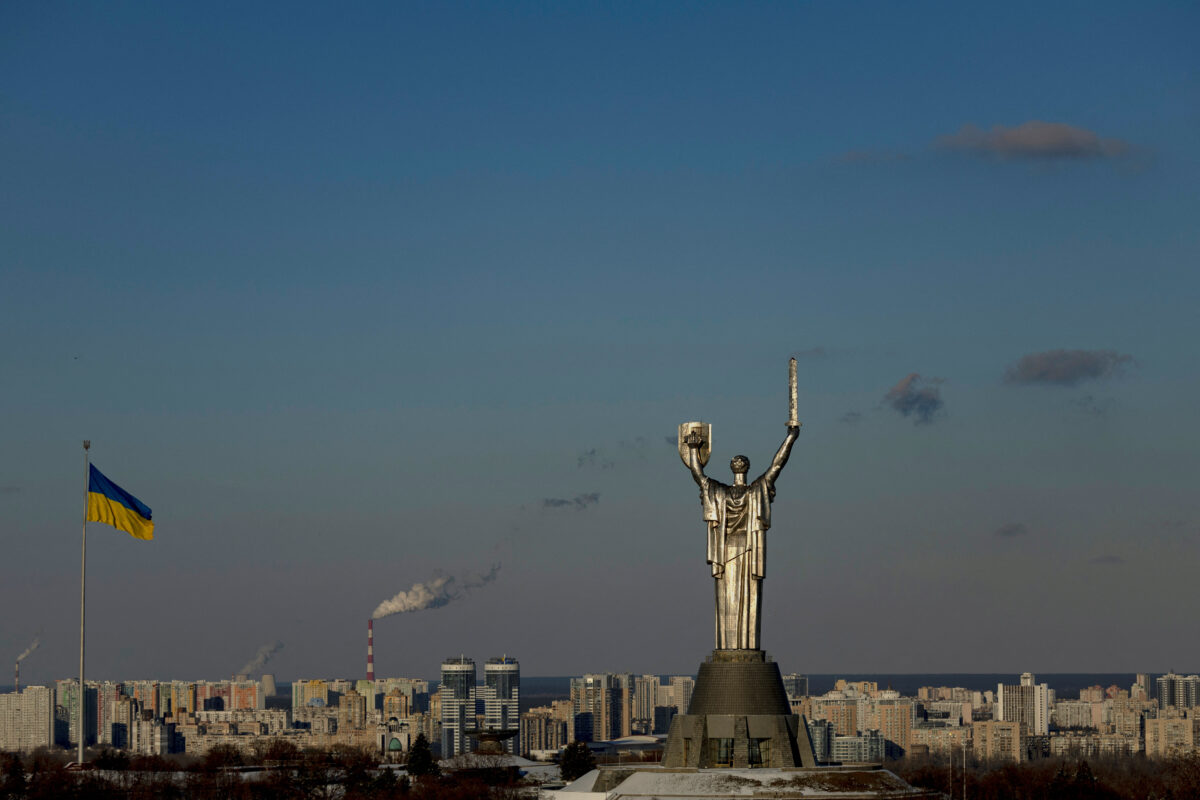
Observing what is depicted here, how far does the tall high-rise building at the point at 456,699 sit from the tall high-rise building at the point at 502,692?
142 centimetres

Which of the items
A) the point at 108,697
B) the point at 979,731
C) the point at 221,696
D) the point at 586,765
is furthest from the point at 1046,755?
the point at 221,696

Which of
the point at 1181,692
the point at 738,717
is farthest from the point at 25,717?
the point at 738,717

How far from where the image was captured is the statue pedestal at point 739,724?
25562mm

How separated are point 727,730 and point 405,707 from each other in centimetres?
13071

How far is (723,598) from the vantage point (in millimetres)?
27281

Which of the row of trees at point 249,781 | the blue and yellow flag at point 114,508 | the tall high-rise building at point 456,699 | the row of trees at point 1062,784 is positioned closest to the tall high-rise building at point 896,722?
the tall high-rise building at point 456,699

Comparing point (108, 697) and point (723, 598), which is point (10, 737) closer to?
point (108, 697)

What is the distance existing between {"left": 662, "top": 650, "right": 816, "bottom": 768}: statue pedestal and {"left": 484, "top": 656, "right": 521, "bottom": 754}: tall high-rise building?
10127cm

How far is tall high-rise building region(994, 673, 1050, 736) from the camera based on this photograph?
13212 cm

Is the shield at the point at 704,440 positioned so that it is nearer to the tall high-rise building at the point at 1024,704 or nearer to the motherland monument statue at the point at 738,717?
the motherland monument statue at the point at 738,717

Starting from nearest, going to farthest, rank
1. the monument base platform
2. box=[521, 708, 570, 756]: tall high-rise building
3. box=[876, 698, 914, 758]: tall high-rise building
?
the monument base platform → box=[876, 698, 914, 758]: tall high-rise building → box=[521, 708, 570, 756]: tall high-rise building

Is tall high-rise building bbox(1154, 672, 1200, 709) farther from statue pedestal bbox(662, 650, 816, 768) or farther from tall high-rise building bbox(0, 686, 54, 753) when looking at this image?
statue pedestal bbox(662, 650, 816, 768)

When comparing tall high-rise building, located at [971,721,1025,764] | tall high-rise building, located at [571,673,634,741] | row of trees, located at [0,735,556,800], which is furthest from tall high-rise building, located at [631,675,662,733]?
row of trees, located at [0,735,556,800]

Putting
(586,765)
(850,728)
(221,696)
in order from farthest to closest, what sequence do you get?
1. (221,696)
2. (850,728)
3. (586,765)
